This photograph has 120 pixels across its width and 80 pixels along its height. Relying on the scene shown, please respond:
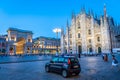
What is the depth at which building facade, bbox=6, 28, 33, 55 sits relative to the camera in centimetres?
8538

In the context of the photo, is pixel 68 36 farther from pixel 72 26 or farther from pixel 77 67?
pixel 77 67

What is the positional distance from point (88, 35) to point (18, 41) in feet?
158

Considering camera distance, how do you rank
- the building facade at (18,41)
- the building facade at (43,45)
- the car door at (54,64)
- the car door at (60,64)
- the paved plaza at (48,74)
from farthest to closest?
the building facade at (43,45) < the building facade at (18,41) < the car door at (54,64) < the car door at (60,64) < the paved plaza at (48,74)

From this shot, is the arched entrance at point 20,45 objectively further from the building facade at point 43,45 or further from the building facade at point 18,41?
the building facade at point 43,45

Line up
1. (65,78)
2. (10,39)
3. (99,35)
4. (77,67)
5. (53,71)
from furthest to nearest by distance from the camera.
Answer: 1. (10,39)
2. (99,35)
3. (53,71)
4. (77,67)
5. (65,78)

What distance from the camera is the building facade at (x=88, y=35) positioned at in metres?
57.7

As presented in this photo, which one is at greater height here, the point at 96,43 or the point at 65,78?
the point at 96,43

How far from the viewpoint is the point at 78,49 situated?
66250 millimetres

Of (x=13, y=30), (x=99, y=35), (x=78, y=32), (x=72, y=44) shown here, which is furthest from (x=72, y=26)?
(x=13, y=30)

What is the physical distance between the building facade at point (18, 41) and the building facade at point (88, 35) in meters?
30.1

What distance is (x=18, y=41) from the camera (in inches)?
3674

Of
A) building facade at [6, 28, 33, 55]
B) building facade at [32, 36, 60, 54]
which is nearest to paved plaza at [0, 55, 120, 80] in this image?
building facade at [6, 28, 33, 55]

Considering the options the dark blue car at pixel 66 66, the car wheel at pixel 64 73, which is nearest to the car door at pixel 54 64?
the dark blue car at pixel 66 66

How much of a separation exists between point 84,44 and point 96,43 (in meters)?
5.27
